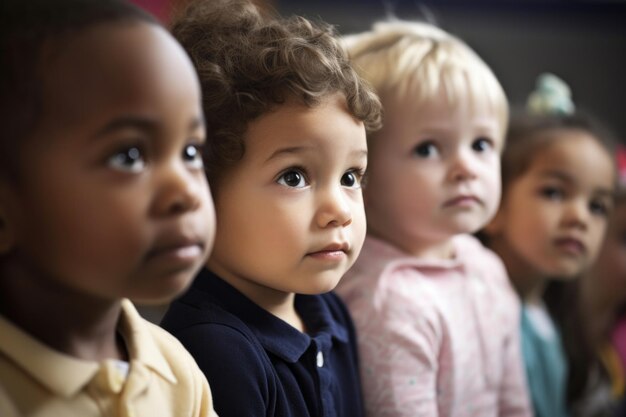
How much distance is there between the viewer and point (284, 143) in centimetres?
98

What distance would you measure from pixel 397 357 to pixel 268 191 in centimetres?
41

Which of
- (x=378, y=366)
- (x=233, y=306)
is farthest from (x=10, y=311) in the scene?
(x=378, y=366)

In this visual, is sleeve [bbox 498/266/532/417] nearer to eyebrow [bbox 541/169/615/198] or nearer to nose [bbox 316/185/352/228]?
eyebrow [bbox 541/169/615/198]

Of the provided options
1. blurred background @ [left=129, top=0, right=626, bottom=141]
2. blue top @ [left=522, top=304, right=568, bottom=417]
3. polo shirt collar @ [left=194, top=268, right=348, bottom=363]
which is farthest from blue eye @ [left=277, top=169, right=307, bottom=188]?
blurred background @ [left=129, top=0, right=626, bottom=141]

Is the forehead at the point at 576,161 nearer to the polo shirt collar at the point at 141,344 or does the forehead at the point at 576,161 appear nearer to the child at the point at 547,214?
the child at the point at 547,214

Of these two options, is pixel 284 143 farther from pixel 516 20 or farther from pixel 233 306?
pixel 516 20

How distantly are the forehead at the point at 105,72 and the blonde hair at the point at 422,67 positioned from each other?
559mm

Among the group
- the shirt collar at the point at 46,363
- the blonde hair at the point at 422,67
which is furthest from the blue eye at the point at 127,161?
the blonde hair at the point at 422,67

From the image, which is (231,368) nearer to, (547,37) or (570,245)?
(570,245)

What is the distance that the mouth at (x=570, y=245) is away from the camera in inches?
65.0

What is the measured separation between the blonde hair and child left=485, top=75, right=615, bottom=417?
32cm

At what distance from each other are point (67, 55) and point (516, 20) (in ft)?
9.45

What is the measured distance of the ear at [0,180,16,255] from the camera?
682mm

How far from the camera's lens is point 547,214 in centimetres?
165
